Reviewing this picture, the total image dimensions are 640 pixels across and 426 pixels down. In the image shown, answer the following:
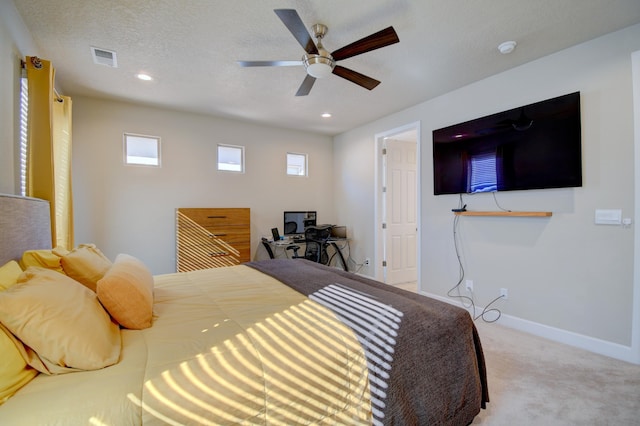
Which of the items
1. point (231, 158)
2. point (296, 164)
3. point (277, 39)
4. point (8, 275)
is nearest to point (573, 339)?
point (277, 39)

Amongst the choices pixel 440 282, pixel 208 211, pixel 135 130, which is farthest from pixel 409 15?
pixel 135 130

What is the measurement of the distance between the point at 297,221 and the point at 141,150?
104 inches

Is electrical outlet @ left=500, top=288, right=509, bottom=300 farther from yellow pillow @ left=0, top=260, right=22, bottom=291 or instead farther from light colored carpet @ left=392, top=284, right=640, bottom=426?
yellow pillow @ left=0, top=260, right=22, bottom=291

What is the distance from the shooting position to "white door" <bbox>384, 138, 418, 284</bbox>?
4.56 meters

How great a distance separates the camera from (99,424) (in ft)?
2.58

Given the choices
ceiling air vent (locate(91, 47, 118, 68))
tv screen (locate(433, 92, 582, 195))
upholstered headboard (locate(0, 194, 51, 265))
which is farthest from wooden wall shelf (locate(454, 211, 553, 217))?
ceiling air vent (locate(91, 47, 118, 68))

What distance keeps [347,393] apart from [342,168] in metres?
4.49

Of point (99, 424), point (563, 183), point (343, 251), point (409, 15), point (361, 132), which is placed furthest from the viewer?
point (343, 251)

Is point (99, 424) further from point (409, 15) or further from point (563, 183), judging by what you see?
point (563, 183)

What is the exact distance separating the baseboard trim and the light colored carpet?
0.21 feet

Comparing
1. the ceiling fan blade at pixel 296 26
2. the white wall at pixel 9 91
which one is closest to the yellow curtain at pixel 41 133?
the white wall at pixel 9 91

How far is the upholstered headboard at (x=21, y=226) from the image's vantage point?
1411 mm

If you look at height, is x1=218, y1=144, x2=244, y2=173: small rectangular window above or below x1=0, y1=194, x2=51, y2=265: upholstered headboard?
above

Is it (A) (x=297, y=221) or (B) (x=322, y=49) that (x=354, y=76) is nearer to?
(B) (x=322, y=49)
